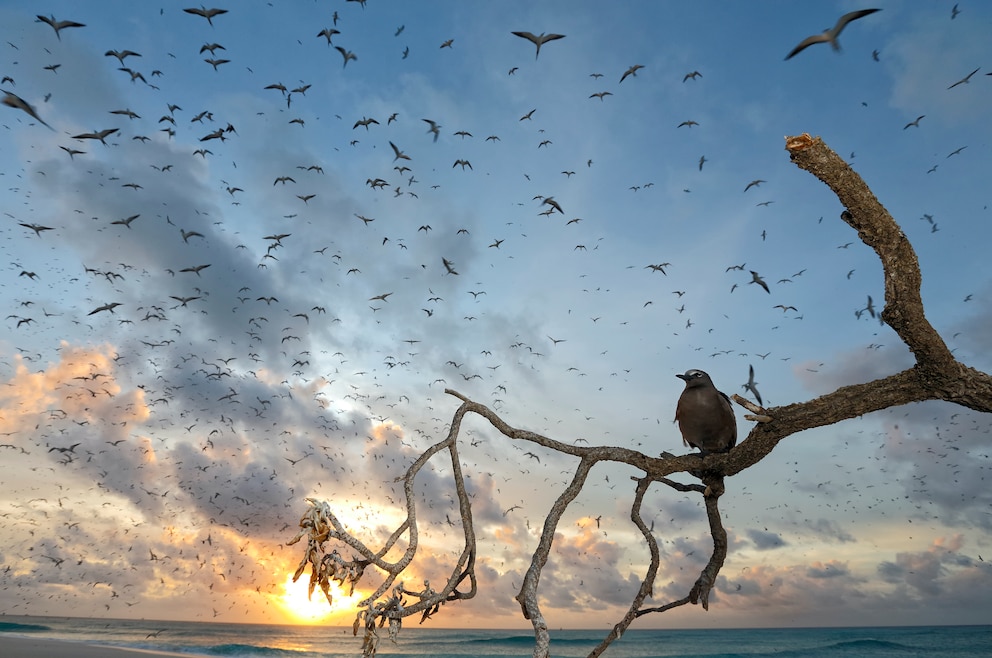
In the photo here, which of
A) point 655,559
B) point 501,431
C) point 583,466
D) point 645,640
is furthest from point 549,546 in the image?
point 645,640

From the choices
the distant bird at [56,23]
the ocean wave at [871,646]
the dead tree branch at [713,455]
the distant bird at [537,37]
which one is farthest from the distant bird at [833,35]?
the ocean wave at [871,646]

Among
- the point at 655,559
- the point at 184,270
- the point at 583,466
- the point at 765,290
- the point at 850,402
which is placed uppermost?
the point at 184,270

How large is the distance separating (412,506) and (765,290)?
11876 mm

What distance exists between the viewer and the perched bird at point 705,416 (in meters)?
5.93

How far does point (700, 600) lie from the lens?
15.3 feet

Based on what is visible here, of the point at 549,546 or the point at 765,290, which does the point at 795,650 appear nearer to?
the point at 765,290

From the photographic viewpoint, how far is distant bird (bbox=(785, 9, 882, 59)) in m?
5.60

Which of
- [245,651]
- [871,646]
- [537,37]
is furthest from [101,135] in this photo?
[871,646]

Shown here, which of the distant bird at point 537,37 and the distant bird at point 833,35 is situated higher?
the distant bird at point 537,37

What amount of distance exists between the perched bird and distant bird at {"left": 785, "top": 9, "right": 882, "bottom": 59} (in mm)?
3194

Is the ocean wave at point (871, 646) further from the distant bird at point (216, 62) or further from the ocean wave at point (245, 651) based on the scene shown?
the distant bird at point (216, 62)

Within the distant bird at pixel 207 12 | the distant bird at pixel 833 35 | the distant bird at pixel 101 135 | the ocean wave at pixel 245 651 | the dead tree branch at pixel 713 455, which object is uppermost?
the distant bird at pixel 207 12

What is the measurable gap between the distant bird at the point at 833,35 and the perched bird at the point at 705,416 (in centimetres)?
319

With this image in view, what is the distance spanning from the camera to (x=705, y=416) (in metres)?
5.98
